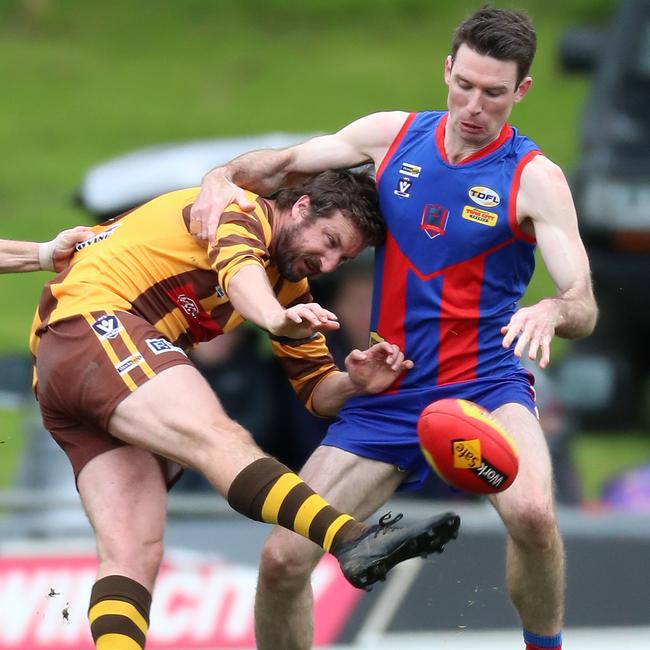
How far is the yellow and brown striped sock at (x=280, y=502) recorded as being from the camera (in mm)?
5992

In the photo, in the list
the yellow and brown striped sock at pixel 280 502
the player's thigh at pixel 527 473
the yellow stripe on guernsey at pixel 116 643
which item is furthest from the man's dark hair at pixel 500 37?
the yellow stripe on guernsey at pixel 116 643

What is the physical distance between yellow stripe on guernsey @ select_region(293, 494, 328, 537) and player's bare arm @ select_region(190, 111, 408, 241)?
1.09m

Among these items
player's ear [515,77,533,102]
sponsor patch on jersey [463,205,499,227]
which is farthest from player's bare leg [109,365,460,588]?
player's ear [515,77,533,102]

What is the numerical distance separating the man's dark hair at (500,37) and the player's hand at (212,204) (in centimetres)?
93

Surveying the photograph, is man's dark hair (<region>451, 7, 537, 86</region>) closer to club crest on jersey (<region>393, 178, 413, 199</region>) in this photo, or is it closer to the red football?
club crest on jersey (<region>393, 178, 413, 199</region>)

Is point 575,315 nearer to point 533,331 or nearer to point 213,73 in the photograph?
point 533,331

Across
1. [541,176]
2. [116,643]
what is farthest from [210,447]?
[541,176]

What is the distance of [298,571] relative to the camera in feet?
21.2

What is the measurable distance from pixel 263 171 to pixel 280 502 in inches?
54.4

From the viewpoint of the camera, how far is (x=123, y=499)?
640cm

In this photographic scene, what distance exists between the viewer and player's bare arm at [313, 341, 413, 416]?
21.4 feet

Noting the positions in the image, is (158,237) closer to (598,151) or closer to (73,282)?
(73,282)

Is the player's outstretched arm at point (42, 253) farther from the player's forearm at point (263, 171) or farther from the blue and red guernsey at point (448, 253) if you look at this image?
the blue and red guernsey at point (448, 253)

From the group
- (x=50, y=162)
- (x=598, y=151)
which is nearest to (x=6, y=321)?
(x=50, y=162)
